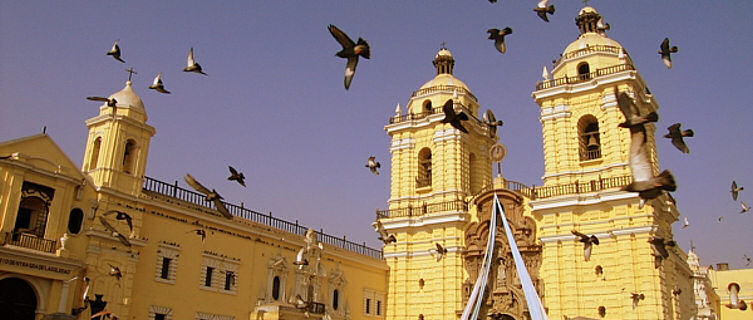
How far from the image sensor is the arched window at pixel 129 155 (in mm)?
24797

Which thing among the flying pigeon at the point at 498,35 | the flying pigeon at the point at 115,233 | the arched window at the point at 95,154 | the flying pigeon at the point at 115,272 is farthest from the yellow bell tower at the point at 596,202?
the arched window at the point at 95,154

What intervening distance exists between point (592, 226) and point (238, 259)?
1539 centimetres

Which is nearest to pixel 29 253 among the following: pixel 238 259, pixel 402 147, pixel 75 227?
pixel 75 227

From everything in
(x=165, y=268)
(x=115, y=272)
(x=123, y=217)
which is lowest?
(x=115, y=272)

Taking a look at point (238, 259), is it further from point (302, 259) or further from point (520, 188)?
point (520, 188)

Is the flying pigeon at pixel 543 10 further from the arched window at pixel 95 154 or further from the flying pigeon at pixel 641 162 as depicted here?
the arched window at pixel 95 154

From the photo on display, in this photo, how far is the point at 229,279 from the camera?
27141mm

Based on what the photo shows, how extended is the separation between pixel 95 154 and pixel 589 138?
22.0m

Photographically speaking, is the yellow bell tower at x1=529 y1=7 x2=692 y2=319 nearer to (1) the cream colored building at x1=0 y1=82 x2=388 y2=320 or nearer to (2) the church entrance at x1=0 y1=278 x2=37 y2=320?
(1) the cream colored building at x1=0 y1=82 x2=388 y2=320

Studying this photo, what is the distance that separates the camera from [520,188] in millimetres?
32250

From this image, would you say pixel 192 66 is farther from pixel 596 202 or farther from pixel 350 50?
pixel 596 202

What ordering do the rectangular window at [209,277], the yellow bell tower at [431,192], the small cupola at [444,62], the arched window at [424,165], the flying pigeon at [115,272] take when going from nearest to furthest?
the flying pigeon at [115,272]
the rectangular window at [209,277]
the yellow bell tower at [431,192]
the arched window at [424,165]
the small cupola at [444,62]

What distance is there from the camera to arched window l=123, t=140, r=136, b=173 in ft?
81.4

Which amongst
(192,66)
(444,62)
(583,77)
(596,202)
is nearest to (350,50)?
(192,66)
